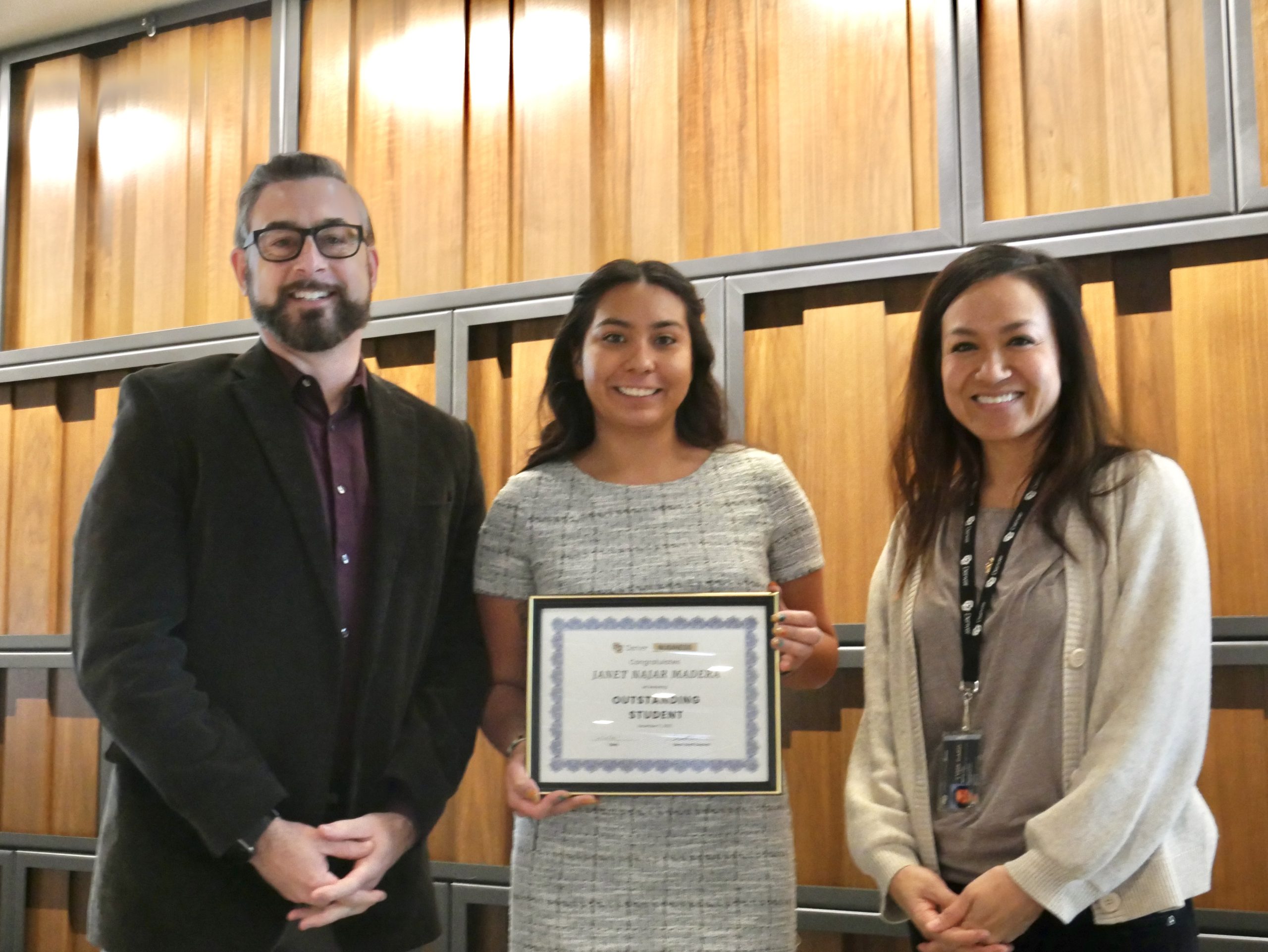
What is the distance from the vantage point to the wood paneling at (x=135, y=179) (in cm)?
379

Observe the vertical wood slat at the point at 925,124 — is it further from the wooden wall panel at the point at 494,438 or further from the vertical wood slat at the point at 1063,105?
the wooden wall panel at the point at 494,438

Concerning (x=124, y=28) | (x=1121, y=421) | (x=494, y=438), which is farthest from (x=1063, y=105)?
(x=124, y=28)

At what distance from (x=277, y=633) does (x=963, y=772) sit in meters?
1.04

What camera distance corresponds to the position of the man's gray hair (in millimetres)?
2047

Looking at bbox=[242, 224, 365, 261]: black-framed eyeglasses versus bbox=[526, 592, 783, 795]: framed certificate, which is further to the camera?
bbox=[242, 224, 365, 261]: black-framed eyeglasses

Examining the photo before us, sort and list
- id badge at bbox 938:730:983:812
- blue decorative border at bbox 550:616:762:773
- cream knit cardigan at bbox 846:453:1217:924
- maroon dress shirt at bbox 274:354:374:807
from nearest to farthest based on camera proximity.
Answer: cream knit cardigan at bbox 846:453:1217:924, id badge at bbox 938:730:983:812, blue decorative border at bbox 550:616:762:773, maroon dress shirt at bbox 274:354:374:807

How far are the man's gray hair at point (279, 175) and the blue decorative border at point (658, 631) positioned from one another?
2.58 feet

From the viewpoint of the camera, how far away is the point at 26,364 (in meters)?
3.95

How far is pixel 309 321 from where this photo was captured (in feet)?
6.56

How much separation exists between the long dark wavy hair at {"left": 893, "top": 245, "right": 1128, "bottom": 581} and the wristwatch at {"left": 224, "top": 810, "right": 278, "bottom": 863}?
1017 mm

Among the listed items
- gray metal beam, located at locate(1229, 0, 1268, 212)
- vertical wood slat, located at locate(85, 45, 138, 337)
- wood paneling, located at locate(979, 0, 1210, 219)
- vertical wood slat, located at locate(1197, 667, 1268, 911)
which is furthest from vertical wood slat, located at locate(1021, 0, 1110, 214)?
vertical wood slat, located at locate(85, 45, 138, 337)

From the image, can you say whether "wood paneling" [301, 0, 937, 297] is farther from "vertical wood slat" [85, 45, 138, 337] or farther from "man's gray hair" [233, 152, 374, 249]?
"man's gray hair" [233, 152, 374, 249]

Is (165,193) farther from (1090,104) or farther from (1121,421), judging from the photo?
(1121,421)

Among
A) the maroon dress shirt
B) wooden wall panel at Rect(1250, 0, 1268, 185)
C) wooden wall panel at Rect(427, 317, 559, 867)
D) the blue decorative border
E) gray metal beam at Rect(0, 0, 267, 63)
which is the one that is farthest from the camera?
gray metal beam at Rect(0, 0, 267, 63)
